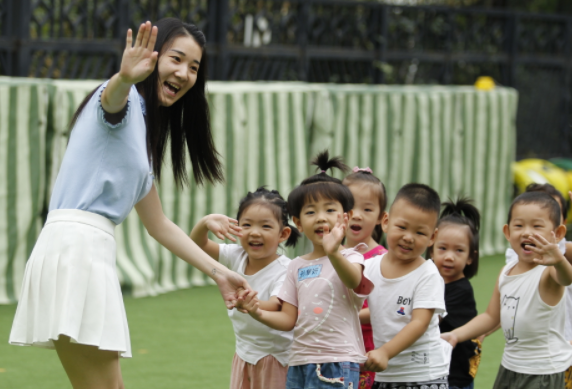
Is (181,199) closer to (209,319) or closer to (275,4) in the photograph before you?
(209,319)

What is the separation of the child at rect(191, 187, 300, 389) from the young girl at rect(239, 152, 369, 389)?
160mm

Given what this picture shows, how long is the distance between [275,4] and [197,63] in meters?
5.83

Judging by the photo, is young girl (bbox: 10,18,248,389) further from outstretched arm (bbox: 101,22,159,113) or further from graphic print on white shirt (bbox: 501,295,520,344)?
graphic print on white shirt (bbox: 501,295,520,344)

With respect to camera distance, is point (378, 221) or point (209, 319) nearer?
point (378, 221)

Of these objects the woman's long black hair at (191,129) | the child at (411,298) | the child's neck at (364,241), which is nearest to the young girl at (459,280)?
the child's neck at (364,241)

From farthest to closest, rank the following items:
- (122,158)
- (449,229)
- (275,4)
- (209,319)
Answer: (275,4) < (209,319) < (449,229) < (122,158)

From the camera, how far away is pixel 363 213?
3.75 meters

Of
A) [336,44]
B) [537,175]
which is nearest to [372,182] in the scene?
[336,44]

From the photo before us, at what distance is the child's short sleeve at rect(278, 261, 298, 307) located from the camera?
3137 millimetres

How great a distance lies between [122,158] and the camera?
264 centimetres

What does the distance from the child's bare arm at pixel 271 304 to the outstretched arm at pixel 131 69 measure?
0.97m

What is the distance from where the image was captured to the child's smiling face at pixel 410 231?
3.18 m

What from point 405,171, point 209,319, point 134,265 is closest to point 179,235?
point 209,319

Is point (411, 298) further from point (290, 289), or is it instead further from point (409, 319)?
point (290, 289)
